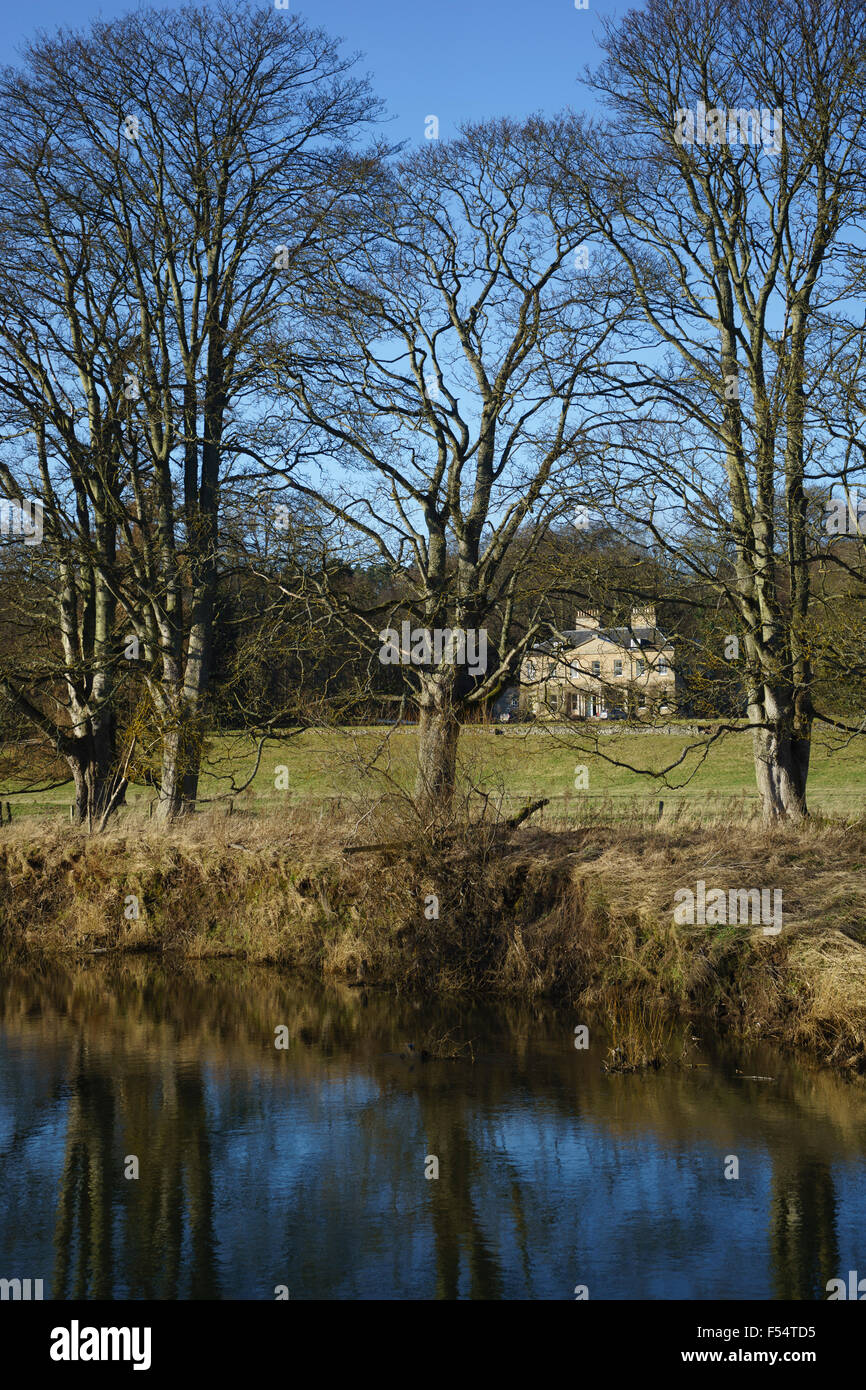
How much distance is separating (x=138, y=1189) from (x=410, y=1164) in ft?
6.81

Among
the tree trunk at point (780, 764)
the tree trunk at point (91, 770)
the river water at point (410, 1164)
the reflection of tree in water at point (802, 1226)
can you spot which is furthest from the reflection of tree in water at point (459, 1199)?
the tree trunk at point (91, 770)

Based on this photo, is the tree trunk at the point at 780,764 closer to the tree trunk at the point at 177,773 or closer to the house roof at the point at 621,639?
the house roof at the point at 621,639

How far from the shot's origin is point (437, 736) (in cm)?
1898

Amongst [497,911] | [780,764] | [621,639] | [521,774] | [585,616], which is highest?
[585,616]

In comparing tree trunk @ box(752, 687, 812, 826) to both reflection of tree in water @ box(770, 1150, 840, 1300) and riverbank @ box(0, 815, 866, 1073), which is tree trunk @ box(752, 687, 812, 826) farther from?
reflection of tree in water @ box(770, 1150, 840, 1300)

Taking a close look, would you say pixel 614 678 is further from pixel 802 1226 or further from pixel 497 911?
pixel 802 1226

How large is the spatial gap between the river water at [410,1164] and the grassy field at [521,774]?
474 cm

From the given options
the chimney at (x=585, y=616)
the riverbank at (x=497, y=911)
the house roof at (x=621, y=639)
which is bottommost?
the riverbank at (x=497, y=911)

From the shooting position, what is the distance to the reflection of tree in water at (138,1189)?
768 centimetres

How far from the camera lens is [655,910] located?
14.3 metres

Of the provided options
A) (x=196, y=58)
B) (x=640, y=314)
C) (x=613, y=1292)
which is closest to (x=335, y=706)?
(x=640, y=314)

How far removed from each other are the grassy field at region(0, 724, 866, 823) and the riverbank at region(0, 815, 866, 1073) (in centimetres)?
110

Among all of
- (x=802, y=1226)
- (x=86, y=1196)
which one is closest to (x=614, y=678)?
(x=802, y=1226)
